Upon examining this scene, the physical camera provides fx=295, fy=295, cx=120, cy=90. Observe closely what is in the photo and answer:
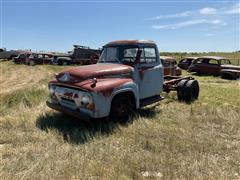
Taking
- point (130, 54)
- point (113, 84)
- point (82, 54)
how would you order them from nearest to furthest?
point (113, 84), point (130, 54), point (82, 54)

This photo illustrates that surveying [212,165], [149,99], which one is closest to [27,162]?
[212,165]

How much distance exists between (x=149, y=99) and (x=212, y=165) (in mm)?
3446

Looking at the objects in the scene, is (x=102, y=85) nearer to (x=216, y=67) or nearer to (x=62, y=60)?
(x=216, y=67)

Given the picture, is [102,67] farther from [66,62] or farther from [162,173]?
[66,62]

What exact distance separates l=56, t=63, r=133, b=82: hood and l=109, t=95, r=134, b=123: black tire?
610mm

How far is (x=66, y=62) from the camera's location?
33.4 m

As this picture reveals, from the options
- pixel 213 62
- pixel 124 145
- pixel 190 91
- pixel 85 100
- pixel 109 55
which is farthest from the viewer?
pixel 213 62

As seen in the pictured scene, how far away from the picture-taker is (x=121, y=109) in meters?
6.68

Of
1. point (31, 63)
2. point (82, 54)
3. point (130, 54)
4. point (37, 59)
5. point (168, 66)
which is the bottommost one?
point (168, 66)

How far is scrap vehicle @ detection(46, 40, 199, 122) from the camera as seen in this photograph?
6090 millimetres

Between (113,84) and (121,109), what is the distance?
67cm

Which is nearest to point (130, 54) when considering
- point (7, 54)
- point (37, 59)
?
point (37, 59)

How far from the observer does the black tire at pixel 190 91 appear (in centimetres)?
961

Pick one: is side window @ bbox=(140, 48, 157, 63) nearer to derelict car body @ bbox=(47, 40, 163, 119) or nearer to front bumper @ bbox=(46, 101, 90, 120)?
derelict car body @ bbox=(47, 40, 163, 119)
